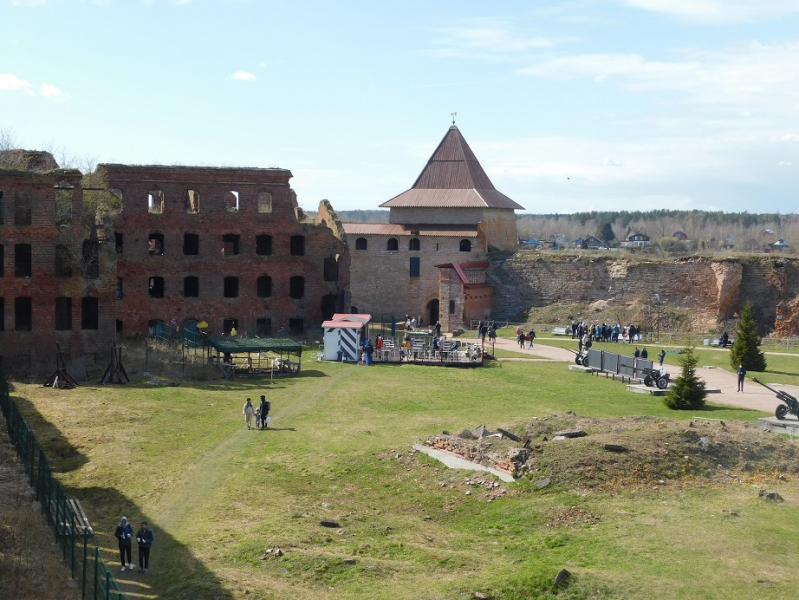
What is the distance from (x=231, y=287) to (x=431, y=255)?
38.3 ft

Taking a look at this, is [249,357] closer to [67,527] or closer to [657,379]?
[657,379]

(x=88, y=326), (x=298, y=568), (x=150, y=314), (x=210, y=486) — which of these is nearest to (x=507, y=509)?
(x=298, y=568)

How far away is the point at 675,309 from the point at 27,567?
42015 mm

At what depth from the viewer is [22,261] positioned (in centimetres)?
3897

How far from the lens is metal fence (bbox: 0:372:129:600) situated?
15312 millimetres

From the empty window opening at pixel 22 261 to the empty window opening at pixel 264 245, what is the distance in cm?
1340

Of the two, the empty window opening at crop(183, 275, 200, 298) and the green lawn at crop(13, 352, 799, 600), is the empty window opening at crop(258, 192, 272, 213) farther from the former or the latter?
the green lawn at crop(13, 352, 799, 600)

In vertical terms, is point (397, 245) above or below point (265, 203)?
below

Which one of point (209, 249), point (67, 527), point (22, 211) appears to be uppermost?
point (22, 211)

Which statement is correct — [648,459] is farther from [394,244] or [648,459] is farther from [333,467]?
[394,244]

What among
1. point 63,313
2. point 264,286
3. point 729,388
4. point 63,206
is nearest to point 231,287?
point 264,286

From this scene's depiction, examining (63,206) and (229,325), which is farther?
(229,325)

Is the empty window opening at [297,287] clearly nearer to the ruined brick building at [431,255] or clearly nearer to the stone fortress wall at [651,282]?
the ruined brick building at [431,255]

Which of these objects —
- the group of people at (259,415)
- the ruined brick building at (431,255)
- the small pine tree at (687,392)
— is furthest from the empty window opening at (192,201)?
the small pine tree at (687,392)
